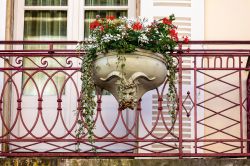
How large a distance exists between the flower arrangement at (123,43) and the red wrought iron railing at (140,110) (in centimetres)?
19

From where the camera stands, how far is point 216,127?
1134 centimetres

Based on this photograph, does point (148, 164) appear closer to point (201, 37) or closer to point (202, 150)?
point (202, 150)

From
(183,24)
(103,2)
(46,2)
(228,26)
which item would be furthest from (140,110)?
(46,2)

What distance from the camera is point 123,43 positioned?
10141mm

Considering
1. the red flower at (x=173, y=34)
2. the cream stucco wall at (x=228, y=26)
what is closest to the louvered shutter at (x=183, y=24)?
the cream stucco wall at (x=228, y=26)

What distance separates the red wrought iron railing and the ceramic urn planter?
43 cm

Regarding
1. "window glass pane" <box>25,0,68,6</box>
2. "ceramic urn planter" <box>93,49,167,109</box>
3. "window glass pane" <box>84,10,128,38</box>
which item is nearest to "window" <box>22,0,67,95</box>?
"window glass pane" <box>25,0,68,6</box>

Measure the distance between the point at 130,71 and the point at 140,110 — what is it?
0.69m

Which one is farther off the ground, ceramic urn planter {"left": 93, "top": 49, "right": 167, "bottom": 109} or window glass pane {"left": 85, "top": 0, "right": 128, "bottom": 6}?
window glass pane {"left": 85, "top": 0, "right": 128, "bottom": 6}

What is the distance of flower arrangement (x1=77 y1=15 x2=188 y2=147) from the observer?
10.2 metres

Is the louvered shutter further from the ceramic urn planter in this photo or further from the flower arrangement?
the ceramic urn planter

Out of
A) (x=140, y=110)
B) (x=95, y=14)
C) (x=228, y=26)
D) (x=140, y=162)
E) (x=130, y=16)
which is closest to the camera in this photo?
(x=140, y=162)

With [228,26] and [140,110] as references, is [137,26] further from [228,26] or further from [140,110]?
[228,26]

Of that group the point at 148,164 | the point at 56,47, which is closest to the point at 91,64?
the point at 148,164
